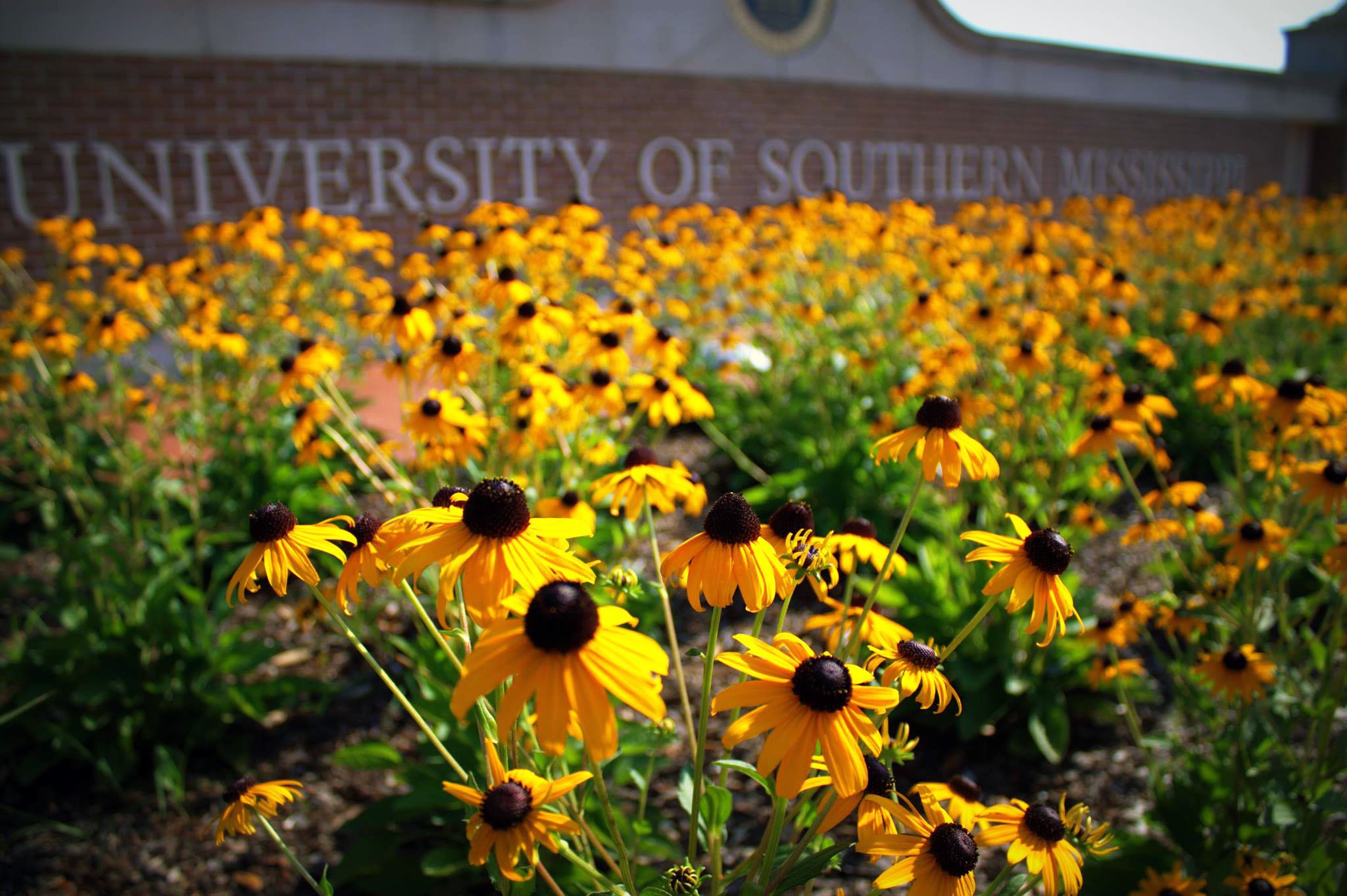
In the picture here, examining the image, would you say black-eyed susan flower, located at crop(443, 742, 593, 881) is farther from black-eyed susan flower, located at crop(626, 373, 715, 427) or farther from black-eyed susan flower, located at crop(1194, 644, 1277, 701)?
black-eyed susan flower, located at crop(1194, 644, 1277, 701)

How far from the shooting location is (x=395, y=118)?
8.98 metres

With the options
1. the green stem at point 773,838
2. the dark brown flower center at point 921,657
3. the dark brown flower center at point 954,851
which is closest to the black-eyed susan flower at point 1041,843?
the dark brown flower center at point 954,851

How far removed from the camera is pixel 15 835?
2.63m

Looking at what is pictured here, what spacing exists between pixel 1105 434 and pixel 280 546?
248cm

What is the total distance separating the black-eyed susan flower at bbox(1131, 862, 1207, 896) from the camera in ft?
6.05

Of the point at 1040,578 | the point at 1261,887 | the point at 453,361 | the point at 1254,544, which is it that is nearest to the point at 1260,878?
the point at 1261,887

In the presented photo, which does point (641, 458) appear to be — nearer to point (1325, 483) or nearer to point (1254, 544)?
point (1254, 544)

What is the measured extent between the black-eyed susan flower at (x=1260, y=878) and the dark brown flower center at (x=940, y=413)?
44.1 inches

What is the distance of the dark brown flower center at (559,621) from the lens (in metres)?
0.98

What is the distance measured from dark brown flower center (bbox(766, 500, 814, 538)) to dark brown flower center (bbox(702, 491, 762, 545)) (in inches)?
8.0

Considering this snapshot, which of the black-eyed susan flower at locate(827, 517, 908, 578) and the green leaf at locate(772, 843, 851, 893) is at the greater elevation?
the black-eyed susan flower at locate(827, 517, 908, 578)

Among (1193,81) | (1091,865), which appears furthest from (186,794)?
(1193,81)

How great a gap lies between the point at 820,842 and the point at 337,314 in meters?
5.55

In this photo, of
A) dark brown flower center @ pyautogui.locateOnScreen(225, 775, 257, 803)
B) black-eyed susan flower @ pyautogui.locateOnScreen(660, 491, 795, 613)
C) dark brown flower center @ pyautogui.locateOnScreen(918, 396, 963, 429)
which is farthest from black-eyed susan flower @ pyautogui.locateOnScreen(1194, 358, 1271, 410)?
dark brown flower center @ pyautogui.locateOnScreen(225, 775, 257, 803)
